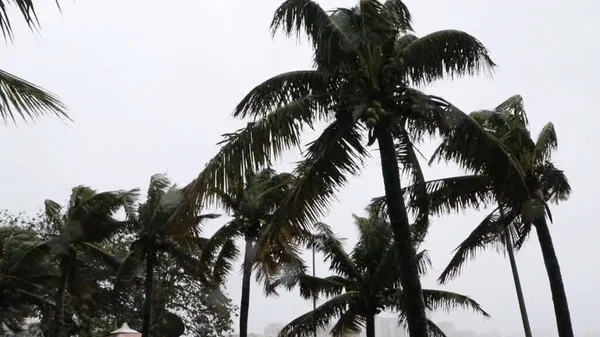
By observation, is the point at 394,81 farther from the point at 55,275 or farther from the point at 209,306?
the point at 209,306

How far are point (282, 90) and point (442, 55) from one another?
2.71 metres

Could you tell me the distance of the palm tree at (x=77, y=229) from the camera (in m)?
20.3

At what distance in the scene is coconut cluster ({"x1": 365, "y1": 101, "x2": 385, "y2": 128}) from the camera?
28.5 feet

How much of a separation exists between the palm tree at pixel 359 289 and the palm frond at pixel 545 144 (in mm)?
5369

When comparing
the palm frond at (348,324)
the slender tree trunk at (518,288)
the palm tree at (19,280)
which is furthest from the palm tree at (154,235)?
the slender tree trunk at (518,288)

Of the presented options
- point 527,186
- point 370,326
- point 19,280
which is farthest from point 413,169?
point 19,280

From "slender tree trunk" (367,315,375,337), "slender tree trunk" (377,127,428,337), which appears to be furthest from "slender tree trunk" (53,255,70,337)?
"slender tree trunk" (377,127,428,337)

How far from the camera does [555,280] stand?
42.1 ft

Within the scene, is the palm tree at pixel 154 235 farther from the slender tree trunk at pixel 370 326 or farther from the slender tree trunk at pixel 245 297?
the slender tree trunk at pixel 370 326

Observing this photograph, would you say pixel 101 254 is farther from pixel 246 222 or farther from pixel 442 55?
pixel 442 55

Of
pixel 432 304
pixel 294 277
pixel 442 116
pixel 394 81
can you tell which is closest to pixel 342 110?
pixel 394 81

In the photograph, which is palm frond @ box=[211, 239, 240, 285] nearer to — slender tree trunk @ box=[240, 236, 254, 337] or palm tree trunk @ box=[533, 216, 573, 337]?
slender tree trunk @ box=[240, 236, 254, 337]

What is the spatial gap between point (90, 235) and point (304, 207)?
14.4 metres

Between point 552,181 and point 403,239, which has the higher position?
point 552,181
